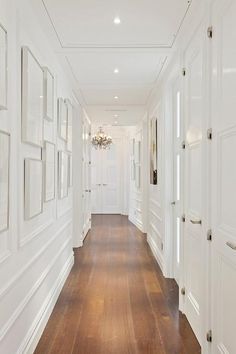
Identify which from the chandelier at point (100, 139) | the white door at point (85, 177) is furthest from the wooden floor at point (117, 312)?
the chandelier at point (100, 139)

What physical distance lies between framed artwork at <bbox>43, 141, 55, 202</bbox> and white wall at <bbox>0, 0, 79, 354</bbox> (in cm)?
10

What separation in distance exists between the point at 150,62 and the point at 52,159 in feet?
5.31

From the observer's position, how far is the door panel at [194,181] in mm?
2613

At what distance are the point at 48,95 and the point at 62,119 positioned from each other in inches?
32.7

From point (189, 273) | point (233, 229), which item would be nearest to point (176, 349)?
point (189, 273)

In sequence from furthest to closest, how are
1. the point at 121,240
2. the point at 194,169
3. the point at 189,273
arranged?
the point at 121,240
the point at 189,273
the point at 194,169

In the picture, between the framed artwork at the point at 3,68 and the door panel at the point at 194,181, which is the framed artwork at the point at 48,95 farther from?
the door panel at the point at 194,181

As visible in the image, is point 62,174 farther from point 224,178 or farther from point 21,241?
point 224,178

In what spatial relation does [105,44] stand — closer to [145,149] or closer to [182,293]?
[182,293]

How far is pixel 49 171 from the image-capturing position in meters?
3.23

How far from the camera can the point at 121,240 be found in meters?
6.96

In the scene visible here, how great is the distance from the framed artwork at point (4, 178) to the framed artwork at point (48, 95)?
1113mm

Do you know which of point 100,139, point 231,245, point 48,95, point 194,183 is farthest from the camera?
point 100,139

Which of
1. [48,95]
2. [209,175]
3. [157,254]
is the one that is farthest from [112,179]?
[209,175]
